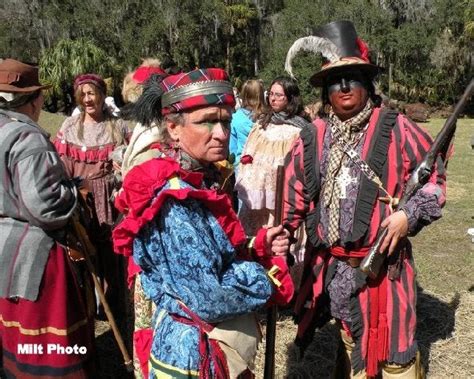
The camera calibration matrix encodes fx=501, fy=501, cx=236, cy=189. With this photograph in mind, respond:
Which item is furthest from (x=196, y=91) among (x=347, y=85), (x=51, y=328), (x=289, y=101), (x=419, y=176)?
(x=289, y=101)

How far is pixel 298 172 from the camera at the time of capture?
2.85 m

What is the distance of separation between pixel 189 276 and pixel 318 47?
5.19ft

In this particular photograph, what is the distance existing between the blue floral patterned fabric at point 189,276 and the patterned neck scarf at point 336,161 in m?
0.92

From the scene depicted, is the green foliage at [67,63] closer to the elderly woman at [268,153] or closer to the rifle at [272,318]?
the elderly woman at [268,153]

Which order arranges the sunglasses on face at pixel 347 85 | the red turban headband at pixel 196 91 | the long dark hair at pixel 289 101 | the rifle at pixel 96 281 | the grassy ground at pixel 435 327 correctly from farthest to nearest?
the long dark hair at pixel 289 101, the grassy ground at pixel 435 327, the rifle at pixel 96 281, the sunglasses on face at pixel 347 85, the red turban headband at pixel 196 91

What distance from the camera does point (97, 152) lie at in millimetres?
4434

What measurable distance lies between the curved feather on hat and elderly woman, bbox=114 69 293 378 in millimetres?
888

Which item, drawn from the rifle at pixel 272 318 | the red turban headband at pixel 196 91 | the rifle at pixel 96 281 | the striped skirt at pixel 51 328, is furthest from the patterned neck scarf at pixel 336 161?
the striped skirt at pixel 51 328

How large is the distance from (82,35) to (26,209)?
3176 cm

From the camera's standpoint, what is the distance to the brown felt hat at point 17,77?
270 centimetres

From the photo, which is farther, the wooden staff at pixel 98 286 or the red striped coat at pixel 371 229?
the wooden staff at pixel 98 286

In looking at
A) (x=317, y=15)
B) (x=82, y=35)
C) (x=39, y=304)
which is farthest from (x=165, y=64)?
(x=82, y=35)

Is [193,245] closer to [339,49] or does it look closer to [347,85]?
[347,85]

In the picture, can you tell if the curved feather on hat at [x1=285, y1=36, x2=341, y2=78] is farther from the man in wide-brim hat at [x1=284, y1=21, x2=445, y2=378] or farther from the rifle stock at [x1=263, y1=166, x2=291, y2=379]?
the rifle stock at [x1=263, y1=166, x2=291, y2=379]
